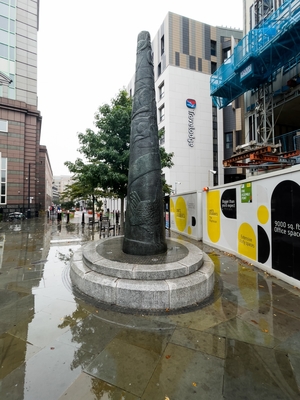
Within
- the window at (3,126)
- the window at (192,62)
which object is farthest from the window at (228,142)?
the window at (3,126)

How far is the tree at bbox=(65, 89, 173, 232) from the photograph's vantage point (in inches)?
433

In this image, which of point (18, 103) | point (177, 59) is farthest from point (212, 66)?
point (18, 103)

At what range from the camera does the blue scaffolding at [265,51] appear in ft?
36.6

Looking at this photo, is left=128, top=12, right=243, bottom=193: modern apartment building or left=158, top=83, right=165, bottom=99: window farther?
left=158, top=83, right=165, bottom=99: window

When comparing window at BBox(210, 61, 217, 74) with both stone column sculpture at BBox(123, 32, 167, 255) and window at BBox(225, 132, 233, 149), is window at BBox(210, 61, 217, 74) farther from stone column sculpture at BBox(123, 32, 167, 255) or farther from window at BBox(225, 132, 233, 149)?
stone column sculpture at BBox(123, 32, 167, 255)

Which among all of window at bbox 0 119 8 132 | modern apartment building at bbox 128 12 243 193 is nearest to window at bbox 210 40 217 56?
modern apartment building at bbox 128 12 243 193

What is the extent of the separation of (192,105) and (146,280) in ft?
98.6

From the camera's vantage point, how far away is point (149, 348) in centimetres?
289

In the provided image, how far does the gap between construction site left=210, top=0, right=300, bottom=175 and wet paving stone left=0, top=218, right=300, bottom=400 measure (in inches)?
387

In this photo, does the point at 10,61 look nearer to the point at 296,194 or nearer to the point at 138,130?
the point at 138,130

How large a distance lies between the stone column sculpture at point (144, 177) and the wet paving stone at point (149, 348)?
6.55ft

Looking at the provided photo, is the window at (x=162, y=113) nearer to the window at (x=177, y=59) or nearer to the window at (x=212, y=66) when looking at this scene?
the window at (x=177, y=59)

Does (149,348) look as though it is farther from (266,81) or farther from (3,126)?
(3,126)

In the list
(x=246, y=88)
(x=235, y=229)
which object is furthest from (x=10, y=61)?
(x=235, y=229)
